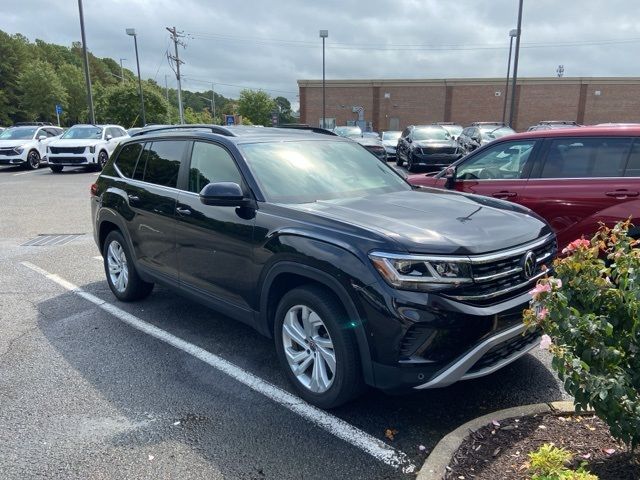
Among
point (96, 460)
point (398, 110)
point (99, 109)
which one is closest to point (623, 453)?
point (96, 460)

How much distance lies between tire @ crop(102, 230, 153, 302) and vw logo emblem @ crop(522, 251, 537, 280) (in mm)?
3717

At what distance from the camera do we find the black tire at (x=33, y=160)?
20886 mm

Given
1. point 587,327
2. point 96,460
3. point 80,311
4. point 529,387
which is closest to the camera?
point 587,327

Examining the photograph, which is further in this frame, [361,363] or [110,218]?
[110,218]

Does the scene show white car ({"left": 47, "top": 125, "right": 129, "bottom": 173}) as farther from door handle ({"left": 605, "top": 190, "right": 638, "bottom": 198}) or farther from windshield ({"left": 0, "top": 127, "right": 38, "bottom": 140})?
door handle ({"left": 605, "top": 190, "right": 638, "bottom": 198})

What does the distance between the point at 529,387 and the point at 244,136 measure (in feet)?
9.61

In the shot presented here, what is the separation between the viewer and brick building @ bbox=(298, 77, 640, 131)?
167ft

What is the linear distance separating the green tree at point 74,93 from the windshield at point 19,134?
65842 mm

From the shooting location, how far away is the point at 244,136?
4348 mm

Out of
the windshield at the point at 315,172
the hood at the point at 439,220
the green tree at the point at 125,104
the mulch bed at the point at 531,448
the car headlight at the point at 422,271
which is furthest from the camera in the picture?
the green tree at the point at 125,104

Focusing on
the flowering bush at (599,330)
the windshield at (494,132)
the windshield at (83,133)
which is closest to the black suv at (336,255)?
the flowering bush at (599,330)

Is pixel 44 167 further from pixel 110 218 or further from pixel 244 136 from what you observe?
pixel 244 136

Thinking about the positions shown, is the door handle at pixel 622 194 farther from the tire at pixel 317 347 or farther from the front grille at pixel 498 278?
the tire at pixel 317 347

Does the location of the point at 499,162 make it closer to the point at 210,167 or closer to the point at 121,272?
the point at 210,167
